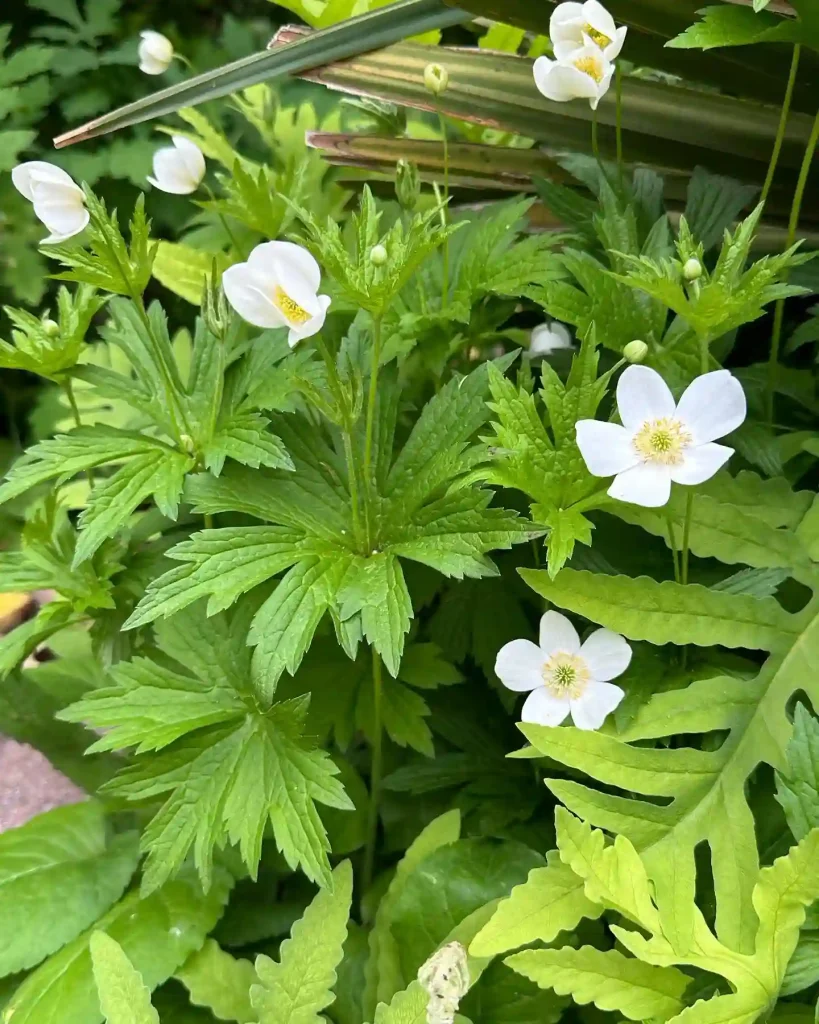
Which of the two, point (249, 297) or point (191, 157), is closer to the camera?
point (249, 297)

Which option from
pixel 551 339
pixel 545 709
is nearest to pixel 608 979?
pixel 545 709

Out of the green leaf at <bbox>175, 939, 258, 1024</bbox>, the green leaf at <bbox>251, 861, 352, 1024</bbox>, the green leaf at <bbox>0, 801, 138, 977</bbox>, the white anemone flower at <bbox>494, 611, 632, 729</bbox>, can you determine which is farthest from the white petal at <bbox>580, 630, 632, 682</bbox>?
the green leaf at <bbox>0, 801, 138, 977</bbox>

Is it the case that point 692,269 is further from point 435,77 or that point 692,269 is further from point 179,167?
point 179,167

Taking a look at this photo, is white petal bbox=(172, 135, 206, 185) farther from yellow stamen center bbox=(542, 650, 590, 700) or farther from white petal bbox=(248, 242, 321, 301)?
yellow stamen center bbox=(542, 650, 590, 700)

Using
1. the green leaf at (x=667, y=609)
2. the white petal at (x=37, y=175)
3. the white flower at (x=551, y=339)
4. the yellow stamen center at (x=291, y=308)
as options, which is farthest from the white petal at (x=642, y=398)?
the white petal at (x=37, y=175)

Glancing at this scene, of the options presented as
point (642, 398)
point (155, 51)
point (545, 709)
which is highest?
point (155, 51)

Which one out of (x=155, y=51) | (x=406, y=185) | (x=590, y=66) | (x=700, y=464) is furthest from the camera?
(x=155, y=51)

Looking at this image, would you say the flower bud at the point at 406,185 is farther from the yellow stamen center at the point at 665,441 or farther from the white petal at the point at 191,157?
the yellow stamen center at the point at 665,441
